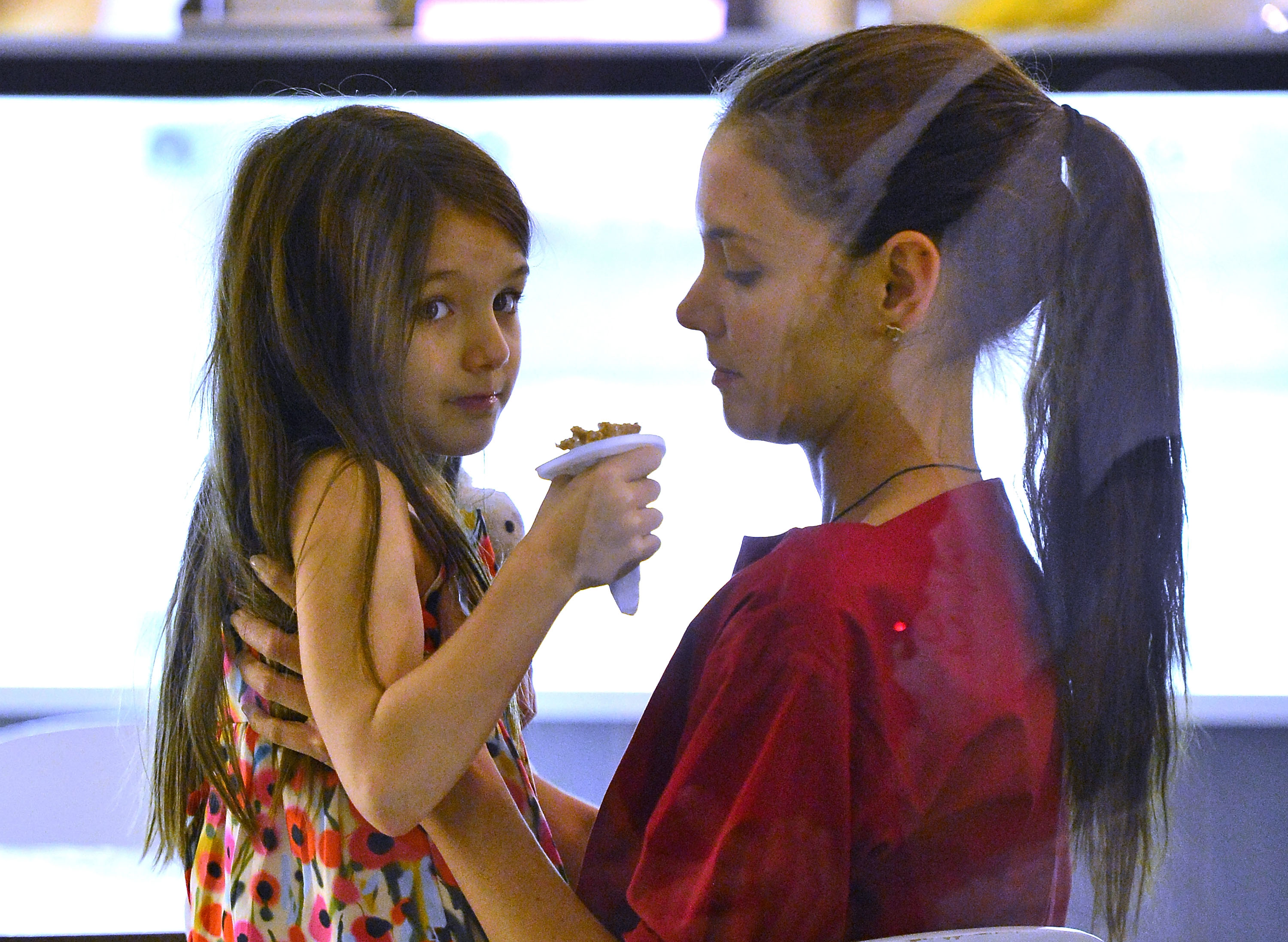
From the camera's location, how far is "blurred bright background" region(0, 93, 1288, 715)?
704 millimetres

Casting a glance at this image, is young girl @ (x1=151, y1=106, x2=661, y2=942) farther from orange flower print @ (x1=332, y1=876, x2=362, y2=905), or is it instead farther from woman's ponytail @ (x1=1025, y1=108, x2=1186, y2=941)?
woman's ponytail @ (x1=1025, y1=108, x2=1186, y2=941)

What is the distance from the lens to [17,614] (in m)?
0.97

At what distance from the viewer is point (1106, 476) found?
0.67m

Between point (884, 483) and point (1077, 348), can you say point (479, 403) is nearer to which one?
point (884, 483)

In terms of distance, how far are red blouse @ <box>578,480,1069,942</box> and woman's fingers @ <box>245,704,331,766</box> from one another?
182mm

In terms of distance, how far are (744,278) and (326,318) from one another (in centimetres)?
25

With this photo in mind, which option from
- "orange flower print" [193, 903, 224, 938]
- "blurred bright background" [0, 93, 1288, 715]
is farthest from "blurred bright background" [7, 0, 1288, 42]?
"orange flower print" [193, 903, 224, 938]

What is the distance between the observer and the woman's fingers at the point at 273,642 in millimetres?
683

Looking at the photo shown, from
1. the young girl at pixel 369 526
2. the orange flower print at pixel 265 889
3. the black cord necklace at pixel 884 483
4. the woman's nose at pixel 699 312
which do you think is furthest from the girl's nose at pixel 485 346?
the orange flower print at pixel 265 889

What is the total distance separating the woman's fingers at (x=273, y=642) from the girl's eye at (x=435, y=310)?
0.21 metres

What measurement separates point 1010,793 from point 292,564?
428mm

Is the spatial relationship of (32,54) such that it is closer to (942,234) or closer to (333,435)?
(333,435)

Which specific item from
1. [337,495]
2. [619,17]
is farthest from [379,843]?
[619,17]

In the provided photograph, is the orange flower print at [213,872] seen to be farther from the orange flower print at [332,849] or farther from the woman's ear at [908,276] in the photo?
the woman's ear at [908,276]
